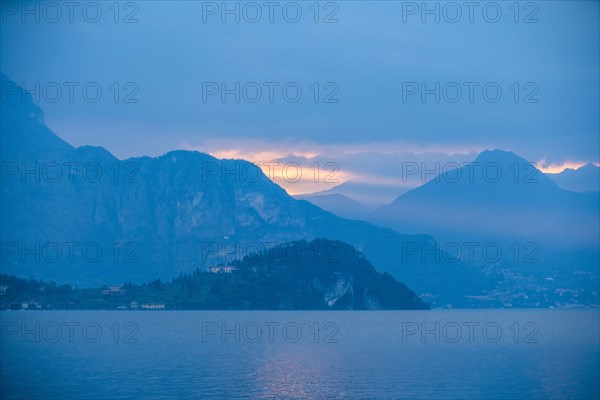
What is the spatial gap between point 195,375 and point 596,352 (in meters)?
88.5

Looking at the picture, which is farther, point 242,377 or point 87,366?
point 87,366

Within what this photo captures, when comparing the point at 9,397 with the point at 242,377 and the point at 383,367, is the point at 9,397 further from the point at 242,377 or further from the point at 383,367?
the point at 383,367

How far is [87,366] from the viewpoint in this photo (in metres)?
121

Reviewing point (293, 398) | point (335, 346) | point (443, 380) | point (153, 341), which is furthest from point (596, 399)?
point (153, 341)

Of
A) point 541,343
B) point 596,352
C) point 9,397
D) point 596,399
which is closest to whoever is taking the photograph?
point 9,397

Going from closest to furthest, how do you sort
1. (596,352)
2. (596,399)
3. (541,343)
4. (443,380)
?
(596,399), (443,380), (596,352), (541,343)

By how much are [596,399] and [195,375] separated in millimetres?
53488

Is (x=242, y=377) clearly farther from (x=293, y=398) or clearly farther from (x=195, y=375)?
(x=293, y=398)

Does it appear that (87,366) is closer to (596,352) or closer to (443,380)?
(443,380)

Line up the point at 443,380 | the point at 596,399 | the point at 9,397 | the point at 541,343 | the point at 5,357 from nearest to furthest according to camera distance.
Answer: the point at 9,397
the point at 596,399
the point at 443,380
the point at 5,357
the point at 541,343

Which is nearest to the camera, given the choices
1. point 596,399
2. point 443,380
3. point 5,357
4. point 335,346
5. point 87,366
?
point 596,399

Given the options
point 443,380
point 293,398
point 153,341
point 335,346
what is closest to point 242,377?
point 293,398

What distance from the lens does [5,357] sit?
12950 cm

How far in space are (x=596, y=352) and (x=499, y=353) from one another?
1950 cm
